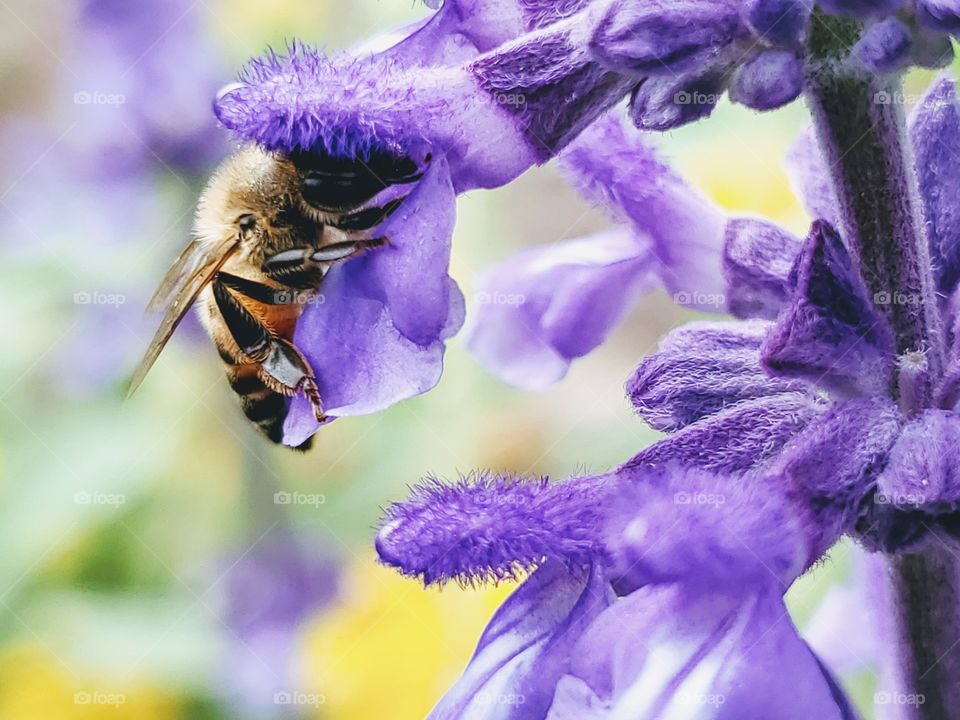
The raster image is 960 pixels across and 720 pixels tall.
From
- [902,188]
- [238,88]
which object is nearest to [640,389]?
[902,188]

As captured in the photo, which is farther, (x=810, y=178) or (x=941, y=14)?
(x=810, y=178)

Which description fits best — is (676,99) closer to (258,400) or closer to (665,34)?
(665,34)

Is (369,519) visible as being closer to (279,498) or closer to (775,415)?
(279,498)

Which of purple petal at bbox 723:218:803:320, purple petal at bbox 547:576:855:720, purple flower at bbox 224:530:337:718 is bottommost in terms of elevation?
purple flower at bbox 224:530:337:718

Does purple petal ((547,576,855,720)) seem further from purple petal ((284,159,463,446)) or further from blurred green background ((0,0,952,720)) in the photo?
blurred green background ((0,0,952,720))

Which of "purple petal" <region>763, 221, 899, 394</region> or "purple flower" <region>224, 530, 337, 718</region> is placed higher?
"purple petal" <region>763, 221, 899, 394</region>

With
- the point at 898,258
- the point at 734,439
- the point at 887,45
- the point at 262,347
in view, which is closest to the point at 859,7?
the point at 887,45

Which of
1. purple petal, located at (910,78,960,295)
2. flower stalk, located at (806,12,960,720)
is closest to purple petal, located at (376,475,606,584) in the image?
flower stalk, located at (806,12,960,720)

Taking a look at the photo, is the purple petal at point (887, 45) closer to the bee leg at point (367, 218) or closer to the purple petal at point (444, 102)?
the purple petal at point (444, 102)
